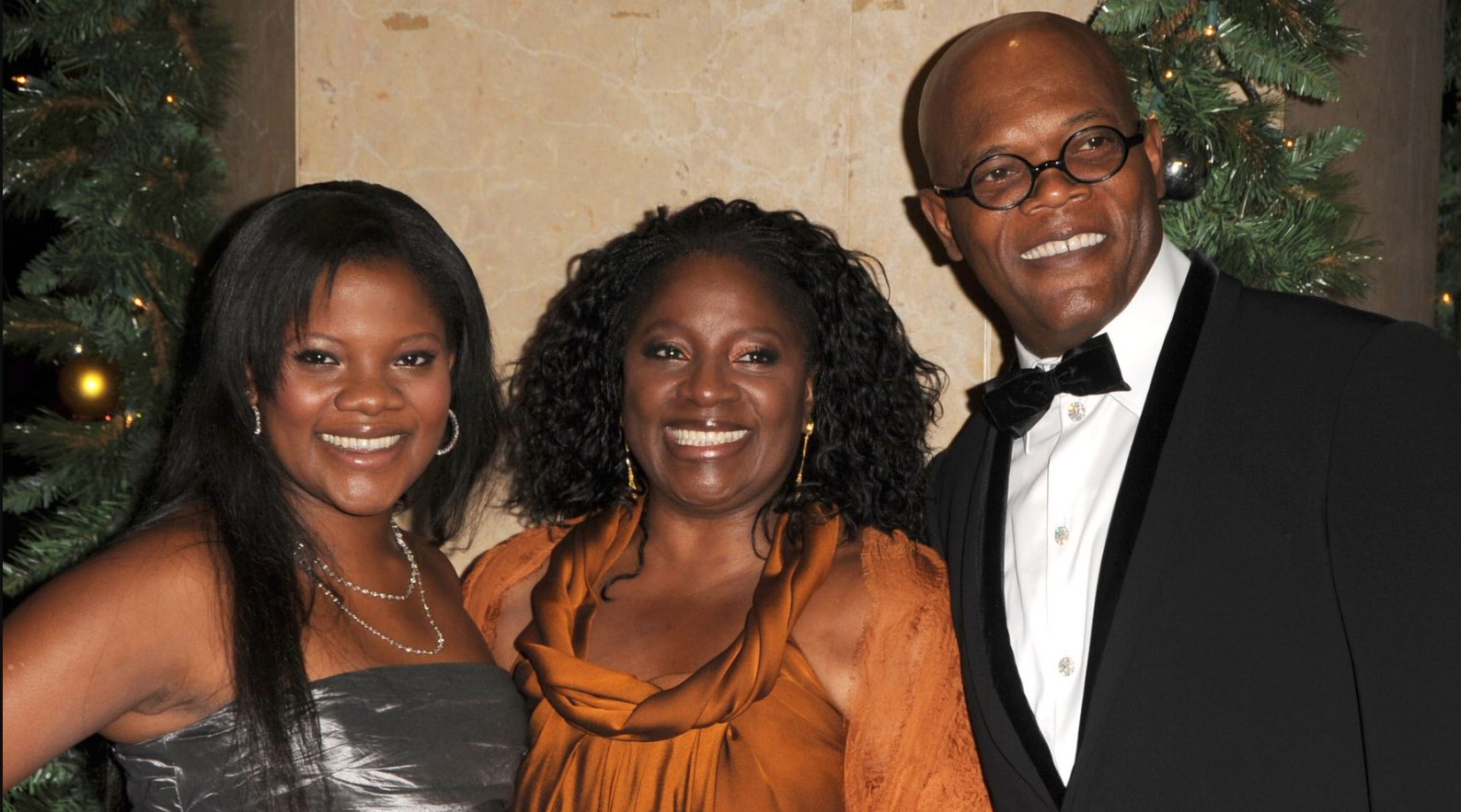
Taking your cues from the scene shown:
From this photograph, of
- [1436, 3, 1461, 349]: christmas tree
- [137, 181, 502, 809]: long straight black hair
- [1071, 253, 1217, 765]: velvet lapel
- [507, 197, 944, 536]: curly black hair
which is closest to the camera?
[1071, 253, 1217, 765]: velvet lapel

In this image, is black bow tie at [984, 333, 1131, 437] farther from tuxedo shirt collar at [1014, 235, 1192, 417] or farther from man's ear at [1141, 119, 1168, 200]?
man's ear at [1141, 119, 1168, 200]

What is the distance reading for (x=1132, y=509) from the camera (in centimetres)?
197

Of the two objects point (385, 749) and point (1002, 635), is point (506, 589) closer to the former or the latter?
point (385, 749)

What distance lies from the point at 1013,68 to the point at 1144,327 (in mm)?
469

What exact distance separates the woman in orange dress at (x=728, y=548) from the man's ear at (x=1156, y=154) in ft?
1.88

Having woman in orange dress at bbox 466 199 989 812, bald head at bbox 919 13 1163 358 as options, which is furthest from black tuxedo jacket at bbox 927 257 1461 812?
woman in orange dress at bbox 466 199 989 812

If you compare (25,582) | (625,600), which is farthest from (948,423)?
(25,582)

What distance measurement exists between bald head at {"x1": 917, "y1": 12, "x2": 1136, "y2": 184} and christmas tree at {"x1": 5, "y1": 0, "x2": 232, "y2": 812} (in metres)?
1.63

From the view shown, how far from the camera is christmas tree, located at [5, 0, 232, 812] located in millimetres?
2848

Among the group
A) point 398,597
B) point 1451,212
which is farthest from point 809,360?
point 1451,212

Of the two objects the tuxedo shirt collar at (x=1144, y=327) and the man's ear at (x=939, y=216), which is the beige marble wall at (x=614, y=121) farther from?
the tuxedo shirt collar at (x=1144, y=327)

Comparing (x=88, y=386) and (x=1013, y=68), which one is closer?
(x=1013, y=68)

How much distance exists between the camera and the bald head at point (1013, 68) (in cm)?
219

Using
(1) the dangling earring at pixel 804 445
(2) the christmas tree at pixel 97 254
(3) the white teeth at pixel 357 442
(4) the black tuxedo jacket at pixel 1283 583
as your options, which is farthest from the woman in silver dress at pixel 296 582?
(4) the black tuxedo jacket at pixel 1283 583
